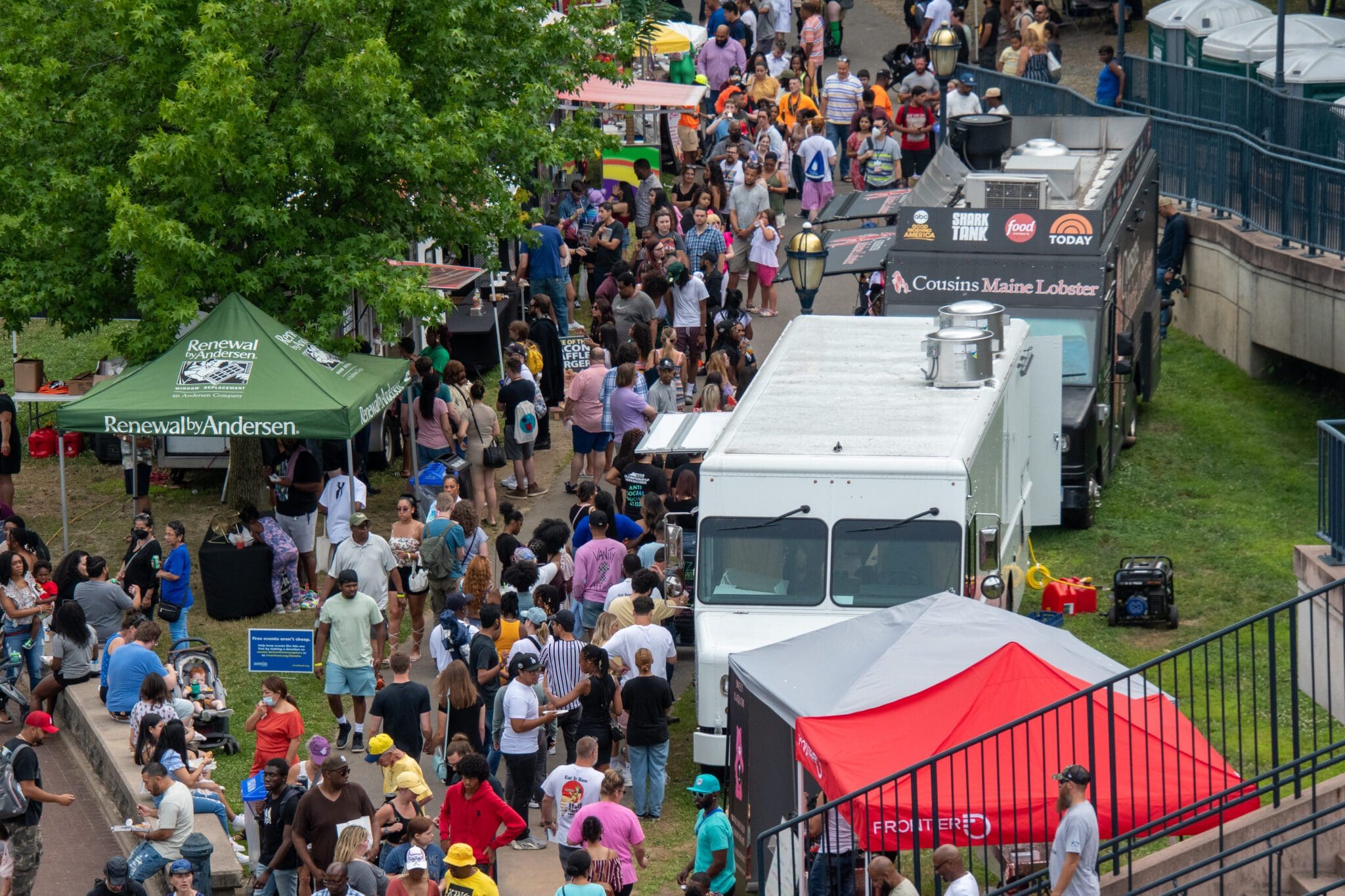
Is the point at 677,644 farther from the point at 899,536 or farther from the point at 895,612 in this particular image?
the point at 895,612

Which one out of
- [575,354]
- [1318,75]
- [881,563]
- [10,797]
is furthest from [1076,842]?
[1318,75]

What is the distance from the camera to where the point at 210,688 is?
52.9 feet

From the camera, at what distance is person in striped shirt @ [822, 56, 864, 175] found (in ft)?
107

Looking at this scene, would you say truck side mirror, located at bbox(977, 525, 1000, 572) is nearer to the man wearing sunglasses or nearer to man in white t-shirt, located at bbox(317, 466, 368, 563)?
the man wearing sunglasses

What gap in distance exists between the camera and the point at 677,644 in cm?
1745

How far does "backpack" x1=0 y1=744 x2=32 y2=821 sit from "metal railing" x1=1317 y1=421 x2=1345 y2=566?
9.06m

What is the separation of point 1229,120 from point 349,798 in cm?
1971

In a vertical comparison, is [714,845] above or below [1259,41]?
below

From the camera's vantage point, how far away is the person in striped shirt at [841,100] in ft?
107

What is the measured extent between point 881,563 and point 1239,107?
16359 mm

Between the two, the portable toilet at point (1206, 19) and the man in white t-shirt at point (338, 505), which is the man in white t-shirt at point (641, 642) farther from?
the portable toilet at point (1206, 19)

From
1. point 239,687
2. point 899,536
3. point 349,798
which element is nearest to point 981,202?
point 899,536

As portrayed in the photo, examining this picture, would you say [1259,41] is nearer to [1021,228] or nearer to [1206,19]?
[1206,19]

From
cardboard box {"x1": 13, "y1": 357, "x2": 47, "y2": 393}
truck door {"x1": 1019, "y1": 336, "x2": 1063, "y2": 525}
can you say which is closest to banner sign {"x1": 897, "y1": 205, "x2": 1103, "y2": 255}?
truck door {"x1": 1019, "y1": 336, "x2": 1063, "y2": 525}
